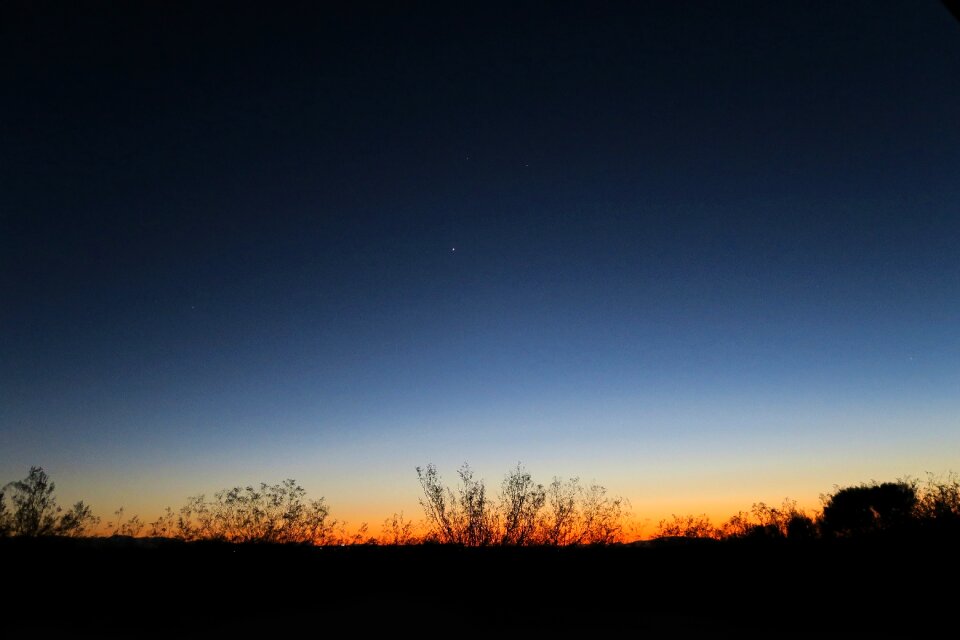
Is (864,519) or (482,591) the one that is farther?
(864,519)

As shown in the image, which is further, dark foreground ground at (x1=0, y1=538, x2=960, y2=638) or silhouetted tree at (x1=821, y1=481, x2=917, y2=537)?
silhouetted tree at (x1=821, y1=481, x2=917, y2=537)

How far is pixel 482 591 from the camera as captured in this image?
24.6 ft

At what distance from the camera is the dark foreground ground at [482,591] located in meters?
5.94

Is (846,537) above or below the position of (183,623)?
above

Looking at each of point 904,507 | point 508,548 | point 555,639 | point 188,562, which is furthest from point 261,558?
point 904,507

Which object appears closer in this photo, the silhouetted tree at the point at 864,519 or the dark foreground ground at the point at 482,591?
the dark foreground ground at the point at 482,591

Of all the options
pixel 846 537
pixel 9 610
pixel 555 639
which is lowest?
pixel 555 639

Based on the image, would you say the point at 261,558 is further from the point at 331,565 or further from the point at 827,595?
the point at 827,595

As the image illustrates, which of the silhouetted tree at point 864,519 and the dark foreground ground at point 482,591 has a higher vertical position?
the silhouetted tree at point 864,519

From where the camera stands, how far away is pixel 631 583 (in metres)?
7.46

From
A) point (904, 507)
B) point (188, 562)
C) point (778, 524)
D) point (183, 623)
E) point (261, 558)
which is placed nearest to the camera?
point (183, 623)

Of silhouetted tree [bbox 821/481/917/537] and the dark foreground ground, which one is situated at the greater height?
silhouetted tree [bbox 821/481/917/537]

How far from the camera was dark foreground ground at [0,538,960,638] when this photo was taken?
19.5ft

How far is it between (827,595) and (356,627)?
6238 millimetres
